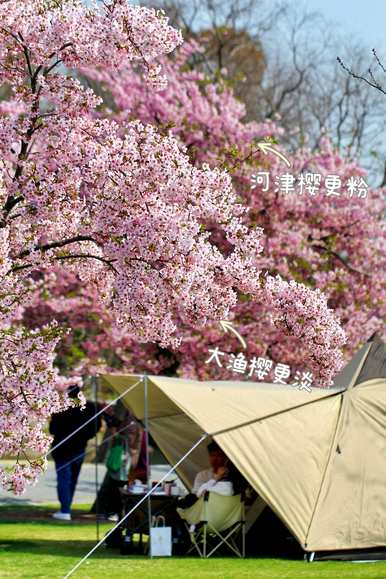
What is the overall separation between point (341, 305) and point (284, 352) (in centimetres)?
140

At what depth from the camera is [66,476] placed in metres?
15.1

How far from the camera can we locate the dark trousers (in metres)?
15.1

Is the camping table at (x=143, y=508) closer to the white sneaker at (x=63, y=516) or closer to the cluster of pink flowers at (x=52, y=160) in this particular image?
the cluster of pink flowers at (x=52, y=160)

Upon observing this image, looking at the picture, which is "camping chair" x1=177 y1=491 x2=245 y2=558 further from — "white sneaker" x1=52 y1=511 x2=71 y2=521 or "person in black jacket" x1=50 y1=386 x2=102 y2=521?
"white sneaker" x1=52 y1=511 x2=71 y2=521

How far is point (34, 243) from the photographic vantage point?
873 centimetres

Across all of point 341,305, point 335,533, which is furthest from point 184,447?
point 341,305

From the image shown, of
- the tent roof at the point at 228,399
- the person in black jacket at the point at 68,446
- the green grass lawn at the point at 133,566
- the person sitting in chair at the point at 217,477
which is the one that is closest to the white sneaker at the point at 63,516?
the person in black jacket at the point at 68,446

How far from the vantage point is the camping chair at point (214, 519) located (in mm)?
11430

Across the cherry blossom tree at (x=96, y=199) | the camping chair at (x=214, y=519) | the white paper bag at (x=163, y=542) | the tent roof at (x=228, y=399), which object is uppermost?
the cherry blossom tree at (x=96, y=199)

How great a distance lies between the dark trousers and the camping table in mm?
3054

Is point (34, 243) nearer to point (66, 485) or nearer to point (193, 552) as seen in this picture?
point (193, 552)

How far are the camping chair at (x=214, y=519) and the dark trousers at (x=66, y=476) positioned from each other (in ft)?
12.1

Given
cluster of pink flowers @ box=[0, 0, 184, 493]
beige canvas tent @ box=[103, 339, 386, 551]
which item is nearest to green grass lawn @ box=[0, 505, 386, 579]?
beige canvas tent @ box=[103, 339, 386, 551]

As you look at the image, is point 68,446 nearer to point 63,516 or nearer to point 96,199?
point 63,516
